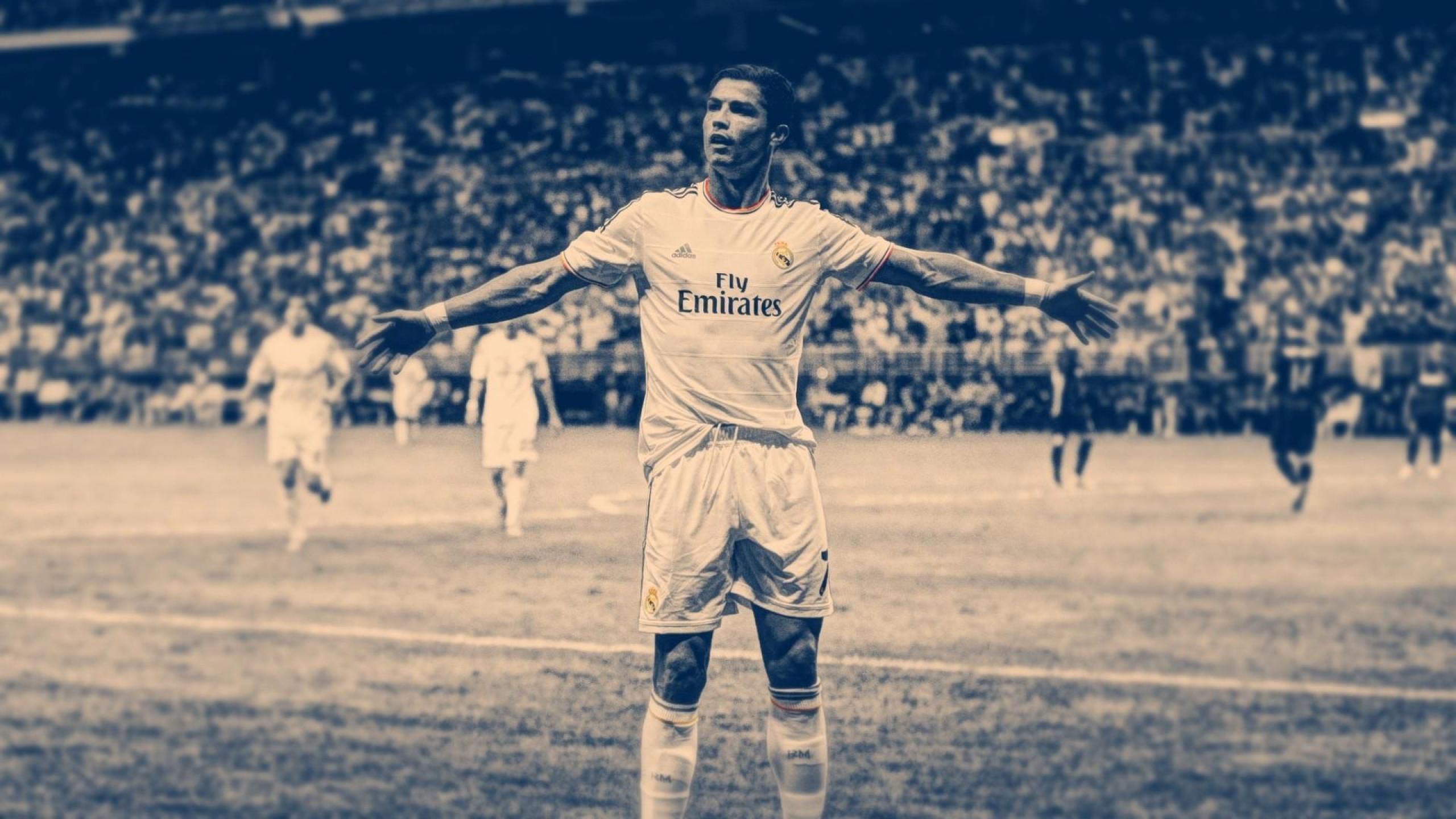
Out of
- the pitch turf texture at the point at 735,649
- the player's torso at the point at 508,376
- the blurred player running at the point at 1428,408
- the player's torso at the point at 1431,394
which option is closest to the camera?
the player's torso at the point at 508,376

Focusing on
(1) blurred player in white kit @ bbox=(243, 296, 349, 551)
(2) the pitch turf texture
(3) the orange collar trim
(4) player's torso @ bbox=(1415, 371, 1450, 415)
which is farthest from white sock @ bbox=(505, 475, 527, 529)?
(4) player's torso @ bbox=(1415, 371, 1450, 415)

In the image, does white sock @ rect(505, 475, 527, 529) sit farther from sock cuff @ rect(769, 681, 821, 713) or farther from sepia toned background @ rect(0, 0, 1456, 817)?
sock cuff @ rect(769, 681, 821, 713)

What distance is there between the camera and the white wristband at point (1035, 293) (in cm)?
191

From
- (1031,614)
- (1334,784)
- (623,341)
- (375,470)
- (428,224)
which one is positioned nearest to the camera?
(623,341)

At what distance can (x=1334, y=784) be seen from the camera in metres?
Answer: 10.8

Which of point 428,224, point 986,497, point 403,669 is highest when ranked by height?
point 428,224

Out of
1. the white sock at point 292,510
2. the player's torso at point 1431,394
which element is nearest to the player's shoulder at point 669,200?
the white sock at point 292,510

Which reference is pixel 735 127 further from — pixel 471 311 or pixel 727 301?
pixel 471 311

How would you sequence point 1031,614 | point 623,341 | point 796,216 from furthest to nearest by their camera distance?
point 1031,614
point 623,341
point 796,216

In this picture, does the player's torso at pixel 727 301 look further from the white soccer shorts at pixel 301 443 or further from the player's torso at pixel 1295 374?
the player's torso at pixel 1295 374

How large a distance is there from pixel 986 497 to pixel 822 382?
13.4m

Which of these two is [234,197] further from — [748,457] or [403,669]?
[748,457]

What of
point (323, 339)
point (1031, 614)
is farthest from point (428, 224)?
point (1031, 614)

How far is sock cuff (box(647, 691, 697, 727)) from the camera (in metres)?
2.13
